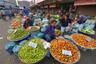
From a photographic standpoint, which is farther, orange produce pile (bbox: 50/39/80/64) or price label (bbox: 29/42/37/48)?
price label (bbox: 29/42/37/48)

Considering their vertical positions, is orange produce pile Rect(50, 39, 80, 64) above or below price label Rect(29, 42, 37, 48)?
below

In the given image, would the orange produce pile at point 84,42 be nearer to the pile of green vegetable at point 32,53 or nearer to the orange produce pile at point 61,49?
the orange produce pile at point 61,49

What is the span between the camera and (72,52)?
21.7ft

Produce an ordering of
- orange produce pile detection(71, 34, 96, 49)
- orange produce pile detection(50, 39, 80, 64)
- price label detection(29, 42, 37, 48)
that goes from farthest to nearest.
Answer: orange produce pile detection(71, 34, 96, 49) < price label detection(29, 42, 37, 48) < orange produce pile detection(50, 39, 80, 64)

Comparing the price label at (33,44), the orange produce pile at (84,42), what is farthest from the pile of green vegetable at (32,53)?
the orange produce pile at (84,42)

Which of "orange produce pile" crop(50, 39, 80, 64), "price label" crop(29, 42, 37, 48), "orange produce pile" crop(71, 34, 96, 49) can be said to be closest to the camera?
"orange produce pile" crop(50, 39, 80, 64)

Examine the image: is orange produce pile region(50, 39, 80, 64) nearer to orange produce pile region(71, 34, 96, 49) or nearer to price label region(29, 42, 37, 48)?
price label region(29, 42, 37, 48)

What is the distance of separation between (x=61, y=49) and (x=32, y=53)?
990mm

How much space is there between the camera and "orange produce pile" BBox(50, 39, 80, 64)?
20.6ft

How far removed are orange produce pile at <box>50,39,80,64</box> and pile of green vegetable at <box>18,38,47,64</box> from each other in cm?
36

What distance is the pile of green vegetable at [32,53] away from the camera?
6290 mm

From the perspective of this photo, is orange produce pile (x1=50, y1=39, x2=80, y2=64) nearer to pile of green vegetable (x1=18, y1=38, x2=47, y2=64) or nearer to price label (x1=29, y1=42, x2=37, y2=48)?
pile of green vegetable (x1=18, y1=38, x2=47, y2=64)

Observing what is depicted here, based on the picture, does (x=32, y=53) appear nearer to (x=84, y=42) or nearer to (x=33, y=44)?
(x=33, y=44)

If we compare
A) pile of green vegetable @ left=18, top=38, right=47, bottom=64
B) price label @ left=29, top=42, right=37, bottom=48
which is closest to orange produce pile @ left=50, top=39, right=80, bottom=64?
pile of green vegetable @ left=18, top=38, right=47, bottom=64
